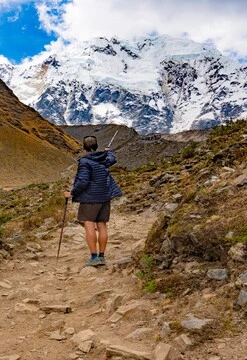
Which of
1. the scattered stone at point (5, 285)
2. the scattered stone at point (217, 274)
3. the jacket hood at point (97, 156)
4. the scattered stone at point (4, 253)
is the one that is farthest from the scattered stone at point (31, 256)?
the scattered stone at point (217, 274)

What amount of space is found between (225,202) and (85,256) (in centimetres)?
374

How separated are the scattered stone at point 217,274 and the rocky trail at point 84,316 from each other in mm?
696

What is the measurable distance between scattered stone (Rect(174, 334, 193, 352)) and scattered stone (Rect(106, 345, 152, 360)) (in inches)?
12.9

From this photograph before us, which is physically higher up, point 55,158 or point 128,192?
point 55,158

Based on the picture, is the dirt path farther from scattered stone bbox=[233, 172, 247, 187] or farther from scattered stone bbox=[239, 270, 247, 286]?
scattered stone bbox=[233, 172, 247, 187]

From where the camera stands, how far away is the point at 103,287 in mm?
7801

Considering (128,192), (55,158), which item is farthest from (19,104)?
(128,192)

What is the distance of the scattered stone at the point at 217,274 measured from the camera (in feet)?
20.4

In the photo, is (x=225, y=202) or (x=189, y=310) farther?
(x=225, y=202)

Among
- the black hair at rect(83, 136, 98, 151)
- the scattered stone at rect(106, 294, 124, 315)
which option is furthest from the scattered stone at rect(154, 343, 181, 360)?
the black hair at rect(83, 136, 98, 151)

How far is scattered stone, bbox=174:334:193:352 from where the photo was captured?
5.05 meters

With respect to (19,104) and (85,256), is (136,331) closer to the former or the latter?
(85,256)

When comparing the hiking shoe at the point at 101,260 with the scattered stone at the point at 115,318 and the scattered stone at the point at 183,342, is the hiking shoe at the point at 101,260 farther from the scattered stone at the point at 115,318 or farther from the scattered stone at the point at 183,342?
the scattered stone at the point at 183,342

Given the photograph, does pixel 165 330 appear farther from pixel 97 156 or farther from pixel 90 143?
pixel 90 143
